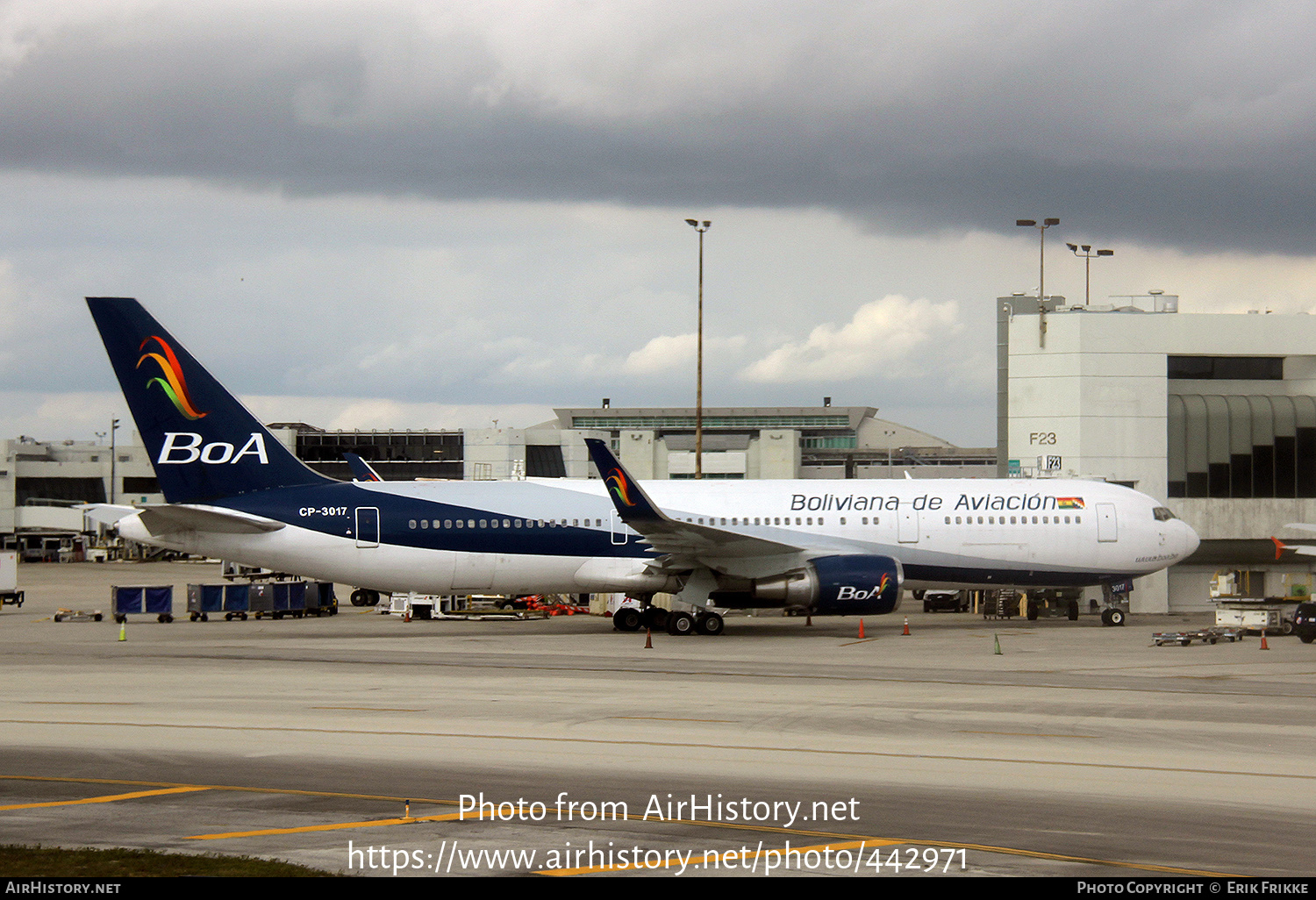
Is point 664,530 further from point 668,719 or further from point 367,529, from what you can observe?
point 668,719

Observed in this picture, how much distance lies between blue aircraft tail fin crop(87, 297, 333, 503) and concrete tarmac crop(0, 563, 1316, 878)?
6.78m

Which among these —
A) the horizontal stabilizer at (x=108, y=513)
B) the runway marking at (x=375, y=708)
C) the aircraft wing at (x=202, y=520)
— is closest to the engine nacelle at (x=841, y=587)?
the aircraft wing at (x=202, y=520)

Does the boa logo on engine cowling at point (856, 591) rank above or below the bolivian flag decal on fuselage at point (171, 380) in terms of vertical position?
below

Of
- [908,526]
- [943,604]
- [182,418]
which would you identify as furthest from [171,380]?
[943,604]

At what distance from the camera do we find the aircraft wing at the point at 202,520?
35.8 m

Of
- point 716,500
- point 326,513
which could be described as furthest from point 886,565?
point 326,513

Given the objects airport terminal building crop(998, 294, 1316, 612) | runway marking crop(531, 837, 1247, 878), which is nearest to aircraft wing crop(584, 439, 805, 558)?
airport terminal building crop(998, 294, 1316, 612)

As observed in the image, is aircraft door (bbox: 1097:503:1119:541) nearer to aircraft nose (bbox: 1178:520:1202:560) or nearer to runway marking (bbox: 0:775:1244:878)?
aircraft nose (bbox: 1178:520:1202:560)

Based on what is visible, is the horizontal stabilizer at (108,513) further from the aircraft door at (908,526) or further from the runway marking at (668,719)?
the runway marking at (668,719)

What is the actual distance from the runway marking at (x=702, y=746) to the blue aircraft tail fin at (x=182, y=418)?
1716 cm

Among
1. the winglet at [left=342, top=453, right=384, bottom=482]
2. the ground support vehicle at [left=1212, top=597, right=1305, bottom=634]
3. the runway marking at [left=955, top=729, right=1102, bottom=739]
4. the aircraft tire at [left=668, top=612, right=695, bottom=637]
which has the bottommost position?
the runway marking at [left=955, top=729, right=1102, bottom=739]

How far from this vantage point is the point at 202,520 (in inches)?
1427

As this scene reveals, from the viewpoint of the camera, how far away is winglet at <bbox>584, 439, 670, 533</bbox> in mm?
34938

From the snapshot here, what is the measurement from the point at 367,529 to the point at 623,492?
27.0 feet
